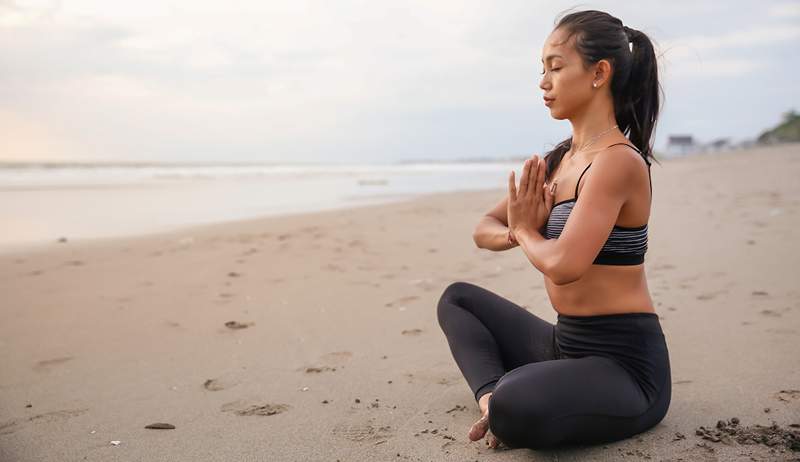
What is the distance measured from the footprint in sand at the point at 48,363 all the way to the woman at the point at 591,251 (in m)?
2.32

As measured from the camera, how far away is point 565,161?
240cm

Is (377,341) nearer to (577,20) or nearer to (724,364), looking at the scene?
(724,364)

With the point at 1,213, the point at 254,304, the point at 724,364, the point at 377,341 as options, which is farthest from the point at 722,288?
the point at 1,213

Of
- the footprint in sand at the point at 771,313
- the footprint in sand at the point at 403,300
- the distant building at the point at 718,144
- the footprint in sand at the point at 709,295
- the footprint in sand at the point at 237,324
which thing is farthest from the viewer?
the distant building at the point at 718,144

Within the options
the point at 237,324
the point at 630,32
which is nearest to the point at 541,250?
the point at 630,32

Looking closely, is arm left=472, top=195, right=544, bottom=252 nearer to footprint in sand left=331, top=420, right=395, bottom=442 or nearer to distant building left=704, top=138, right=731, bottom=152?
footprint in sand left=331, top=420, right=395, bottom=442

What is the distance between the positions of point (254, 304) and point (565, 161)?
2846mm

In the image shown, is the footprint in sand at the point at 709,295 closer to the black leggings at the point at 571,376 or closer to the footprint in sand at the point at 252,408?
the black leggings at the point at 571,376

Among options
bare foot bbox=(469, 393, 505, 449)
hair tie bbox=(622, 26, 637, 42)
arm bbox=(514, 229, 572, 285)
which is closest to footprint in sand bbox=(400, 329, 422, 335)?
bare foot bbox=(469, 393, 505, 449)

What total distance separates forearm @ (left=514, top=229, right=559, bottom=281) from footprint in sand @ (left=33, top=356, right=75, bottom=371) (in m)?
2.60

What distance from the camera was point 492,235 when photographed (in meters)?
2.57

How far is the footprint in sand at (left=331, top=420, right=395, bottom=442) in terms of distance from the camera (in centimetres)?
239

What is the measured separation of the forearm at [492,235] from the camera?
2.50m

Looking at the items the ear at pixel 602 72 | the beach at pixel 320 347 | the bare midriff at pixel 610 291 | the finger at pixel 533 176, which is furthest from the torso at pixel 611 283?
the beach at pixel 320 347
